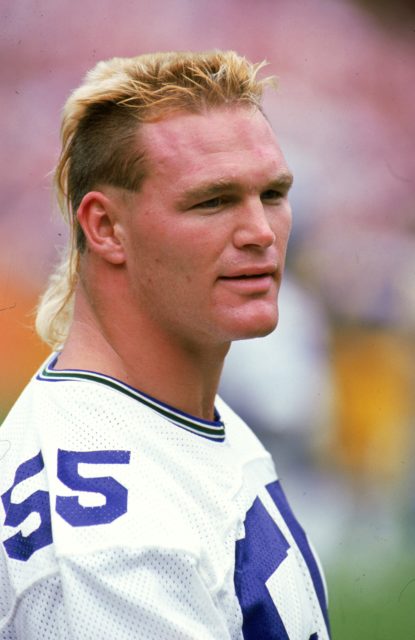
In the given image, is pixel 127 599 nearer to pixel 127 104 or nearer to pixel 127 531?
pixel 127 531

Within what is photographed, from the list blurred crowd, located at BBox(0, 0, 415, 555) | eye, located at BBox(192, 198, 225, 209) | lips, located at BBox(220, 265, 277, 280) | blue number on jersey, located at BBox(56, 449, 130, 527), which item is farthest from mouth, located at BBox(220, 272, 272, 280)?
blurred crowd, located at BBox(0, 0, 415, 555)

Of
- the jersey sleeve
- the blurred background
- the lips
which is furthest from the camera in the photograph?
the blurred background

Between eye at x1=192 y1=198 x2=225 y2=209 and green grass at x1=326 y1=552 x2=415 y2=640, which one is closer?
eye at x1=192 y1=198 x2=225 y2=209

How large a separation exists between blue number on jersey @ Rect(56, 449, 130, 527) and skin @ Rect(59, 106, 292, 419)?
22 cm

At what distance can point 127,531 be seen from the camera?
4.73 feet

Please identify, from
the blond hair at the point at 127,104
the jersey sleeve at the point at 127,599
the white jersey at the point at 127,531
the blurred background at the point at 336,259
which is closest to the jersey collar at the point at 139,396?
the white jersey at the point at 127,531

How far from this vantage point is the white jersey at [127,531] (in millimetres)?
1408

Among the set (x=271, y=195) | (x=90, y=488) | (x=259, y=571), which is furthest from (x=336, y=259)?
(x=90, y=488)

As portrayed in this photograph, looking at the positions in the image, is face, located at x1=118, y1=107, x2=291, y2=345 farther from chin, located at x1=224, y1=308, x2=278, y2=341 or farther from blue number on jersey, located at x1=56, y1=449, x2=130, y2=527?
blue number on jersey, located at x1=56, y1=449, x2=130, y2=527

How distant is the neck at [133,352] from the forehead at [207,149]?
0.28 m

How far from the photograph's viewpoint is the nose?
5.47ft

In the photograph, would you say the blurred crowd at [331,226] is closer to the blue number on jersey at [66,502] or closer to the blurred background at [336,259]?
the blurred background at [336,259]

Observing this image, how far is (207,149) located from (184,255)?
188mm

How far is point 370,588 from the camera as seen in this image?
327cm
